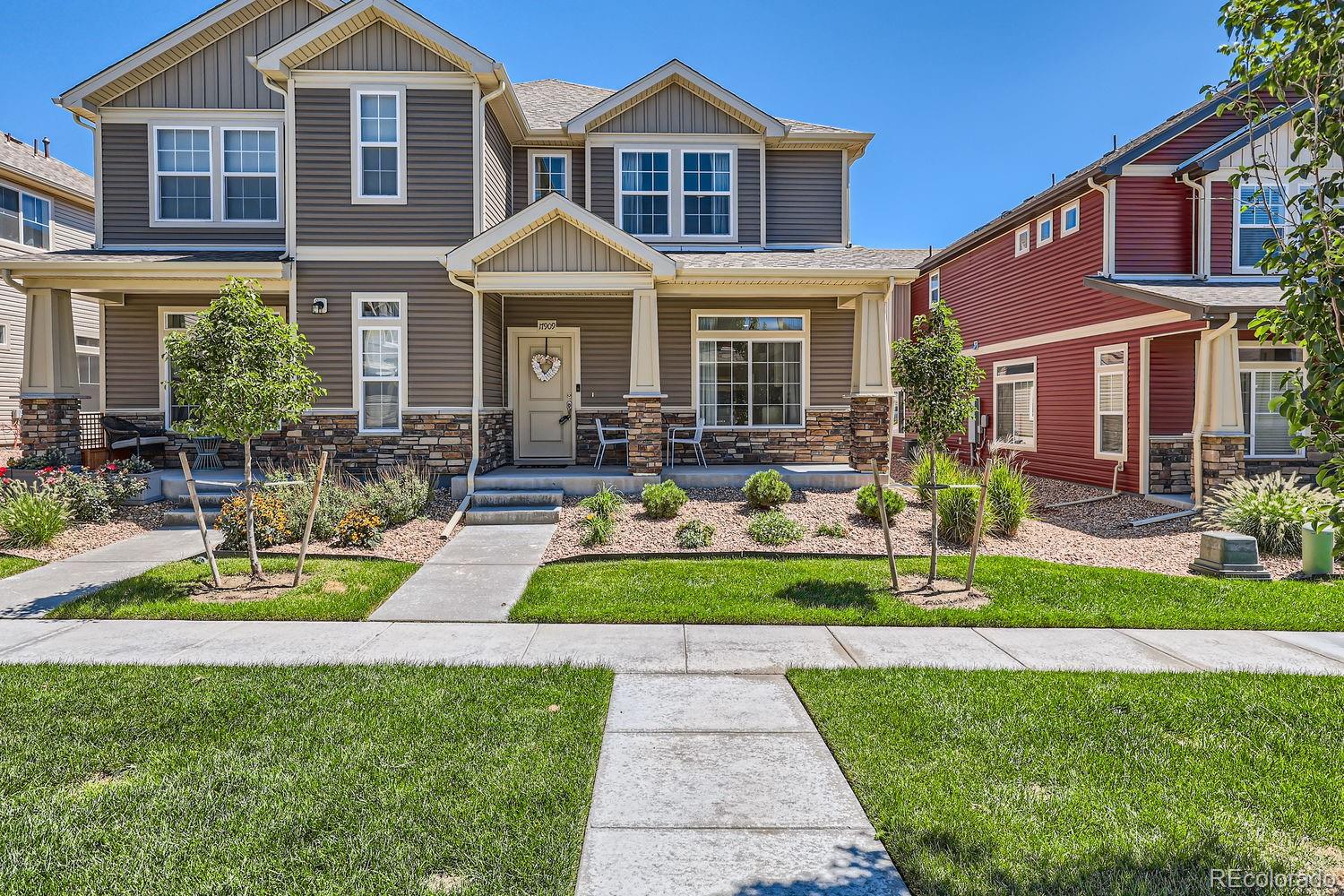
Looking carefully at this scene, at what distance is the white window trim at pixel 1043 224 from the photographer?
14.8 metres

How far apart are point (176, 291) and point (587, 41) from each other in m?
9.51

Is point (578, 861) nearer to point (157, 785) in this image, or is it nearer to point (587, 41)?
point (157, 785)

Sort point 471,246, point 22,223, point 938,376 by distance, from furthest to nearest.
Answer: point 22,223
point 471,246
point 938,376

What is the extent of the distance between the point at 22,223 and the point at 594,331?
1436 centimetres

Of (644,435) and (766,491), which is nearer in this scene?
(766,491)

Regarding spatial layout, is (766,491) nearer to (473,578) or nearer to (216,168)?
(473,578)

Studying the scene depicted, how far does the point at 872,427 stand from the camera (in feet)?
37.9

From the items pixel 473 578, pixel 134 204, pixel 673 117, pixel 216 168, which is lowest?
pixel 473 578

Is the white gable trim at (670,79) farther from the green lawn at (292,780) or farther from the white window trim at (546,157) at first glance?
the green lawn at (292,780)

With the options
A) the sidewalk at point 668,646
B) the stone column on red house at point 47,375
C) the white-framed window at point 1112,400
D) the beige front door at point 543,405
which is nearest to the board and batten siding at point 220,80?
the stone column on red house at point 47,375

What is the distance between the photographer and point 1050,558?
8.53m

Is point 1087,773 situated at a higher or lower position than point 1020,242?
lower

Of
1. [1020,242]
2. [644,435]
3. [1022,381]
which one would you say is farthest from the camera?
[1022,381]

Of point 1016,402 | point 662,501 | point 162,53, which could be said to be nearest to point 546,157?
point 162,53
